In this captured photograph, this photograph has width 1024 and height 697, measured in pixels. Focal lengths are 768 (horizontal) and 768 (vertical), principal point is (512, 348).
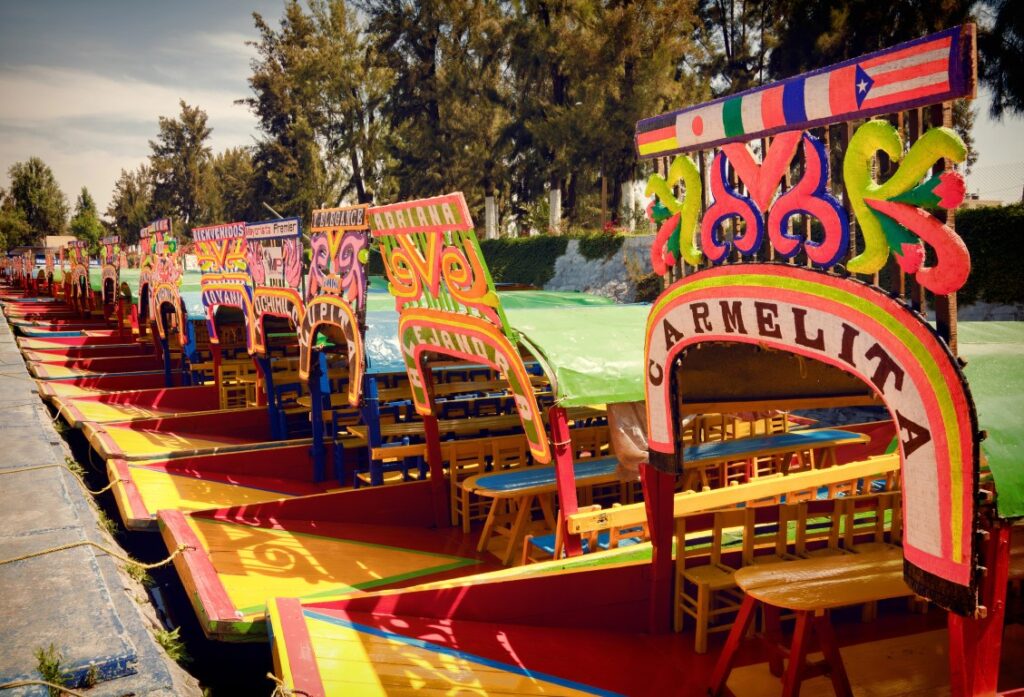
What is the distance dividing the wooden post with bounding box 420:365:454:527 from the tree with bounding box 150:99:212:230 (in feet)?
244

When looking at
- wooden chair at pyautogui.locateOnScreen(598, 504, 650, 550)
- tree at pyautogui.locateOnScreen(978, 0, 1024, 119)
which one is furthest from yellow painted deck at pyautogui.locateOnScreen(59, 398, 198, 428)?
tree at pyautogui.locateOnScreen(978, 0, 1024, 119)

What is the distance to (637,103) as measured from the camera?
99.1 feet

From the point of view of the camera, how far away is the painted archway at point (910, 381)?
10.1ft

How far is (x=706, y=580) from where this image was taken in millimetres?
5578

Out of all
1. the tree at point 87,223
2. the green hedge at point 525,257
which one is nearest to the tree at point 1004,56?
the green hedge at point 525,257

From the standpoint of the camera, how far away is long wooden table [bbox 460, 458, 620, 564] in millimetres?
7570

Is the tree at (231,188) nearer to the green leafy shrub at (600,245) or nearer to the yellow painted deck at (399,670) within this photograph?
the green leafy shrub at (600,245)

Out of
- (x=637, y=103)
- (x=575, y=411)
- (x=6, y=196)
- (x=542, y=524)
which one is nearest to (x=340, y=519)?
(x=542, y=524)

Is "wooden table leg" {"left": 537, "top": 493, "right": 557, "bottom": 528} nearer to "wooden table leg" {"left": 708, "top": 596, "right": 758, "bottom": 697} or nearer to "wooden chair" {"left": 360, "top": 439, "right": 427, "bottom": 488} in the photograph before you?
"wooden chair" {"left": 360, "top": 439, "right": 427, "bottom": 488}

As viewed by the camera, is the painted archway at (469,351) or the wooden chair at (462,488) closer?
the painted archway at (469,351)

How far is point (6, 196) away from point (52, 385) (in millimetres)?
71663

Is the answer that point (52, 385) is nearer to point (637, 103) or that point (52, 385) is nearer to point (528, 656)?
point (528, 656)

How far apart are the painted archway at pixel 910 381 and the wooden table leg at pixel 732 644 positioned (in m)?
1.41

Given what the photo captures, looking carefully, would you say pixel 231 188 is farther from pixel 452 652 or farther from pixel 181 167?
pixel 452 652
